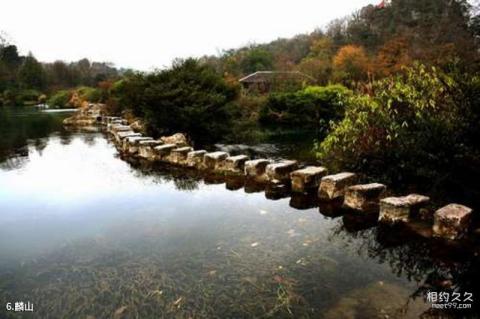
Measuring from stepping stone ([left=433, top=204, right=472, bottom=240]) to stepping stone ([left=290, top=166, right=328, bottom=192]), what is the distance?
2020 mm

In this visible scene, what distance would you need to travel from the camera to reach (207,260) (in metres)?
3.54

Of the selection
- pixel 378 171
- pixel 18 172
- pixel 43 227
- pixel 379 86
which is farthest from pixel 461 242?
pixel 18 172

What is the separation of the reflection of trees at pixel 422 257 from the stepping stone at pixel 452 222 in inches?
4.4

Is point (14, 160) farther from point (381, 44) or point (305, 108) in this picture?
point (381, 44)

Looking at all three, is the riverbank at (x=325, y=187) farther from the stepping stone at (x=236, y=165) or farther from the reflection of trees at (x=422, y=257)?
the reflection of trees at (x=422, y=257)

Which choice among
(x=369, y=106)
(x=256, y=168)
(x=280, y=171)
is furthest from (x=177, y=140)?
(x=369, y=106)

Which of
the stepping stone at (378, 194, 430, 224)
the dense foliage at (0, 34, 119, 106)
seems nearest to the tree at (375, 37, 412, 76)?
the stepping stone at (378, 194, 430, 224)

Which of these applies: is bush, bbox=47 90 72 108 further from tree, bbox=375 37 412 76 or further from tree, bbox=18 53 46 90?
tree, bbox=375 37 412 76

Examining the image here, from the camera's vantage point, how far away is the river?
2811 millimetres

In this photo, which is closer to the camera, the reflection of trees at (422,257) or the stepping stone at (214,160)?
the reflection of trees at (422,257)

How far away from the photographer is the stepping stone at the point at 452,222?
3.68 m

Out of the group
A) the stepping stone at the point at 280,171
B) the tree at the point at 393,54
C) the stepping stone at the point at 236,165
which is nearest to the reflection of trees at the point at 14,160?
the stepping stone at the point at 236,165

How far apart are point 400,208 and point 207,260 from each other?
7.21 ft

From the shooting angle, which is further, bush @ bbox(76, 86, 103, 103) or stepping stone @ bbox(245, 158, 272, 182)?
bush @ bbox(76, 86, 103, 103)
